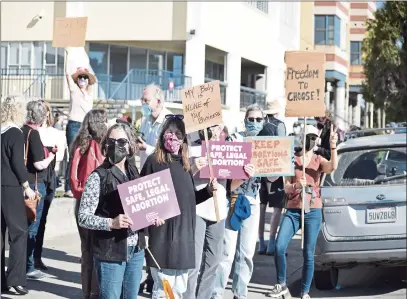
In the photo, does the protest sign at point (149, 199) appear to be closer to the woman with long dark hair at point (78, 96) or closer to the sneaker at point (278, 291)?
the sneaker at point (278, 291)

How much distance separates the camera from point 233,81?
1315 inches

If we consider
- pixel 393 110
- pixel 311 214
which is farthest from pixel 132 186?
pixel 393 110

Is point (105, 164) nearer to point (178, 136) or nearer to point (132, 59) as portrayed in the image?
point (178, 136)

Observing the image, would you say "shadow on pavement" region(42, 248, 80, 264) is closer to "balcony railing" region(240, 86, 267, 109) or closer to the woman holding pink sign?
the woman holding pink sign

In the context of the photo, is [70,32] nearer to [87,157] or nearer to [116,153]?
[87,157]

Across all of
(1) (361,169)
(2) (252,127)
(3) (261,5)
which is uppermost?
(3) (261,5)

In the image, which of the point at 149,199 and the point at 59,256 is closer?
the point at 149,199

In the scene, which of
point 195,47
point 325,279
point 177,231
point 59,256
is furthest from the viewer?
point 195,47

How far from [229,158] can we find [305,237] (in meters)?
1.58

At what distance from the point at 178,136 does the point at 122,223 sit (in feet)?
3.68

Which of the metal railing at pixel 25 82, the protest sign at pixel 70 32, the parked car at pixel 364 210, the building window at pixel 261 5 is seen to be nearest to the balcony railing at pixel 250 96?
the building window at pixel 261 5

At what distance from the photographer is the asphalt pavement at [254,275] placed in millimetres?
8781

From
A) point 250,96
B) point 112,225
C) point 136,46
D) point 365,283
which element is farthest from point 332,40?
point 112,225

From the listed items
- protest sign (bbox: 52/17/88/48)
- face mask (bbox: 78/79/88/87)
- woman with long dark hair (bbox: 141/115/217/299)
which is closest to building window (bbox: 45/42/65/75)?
protest sign (bbox: 52/17/88/48)
